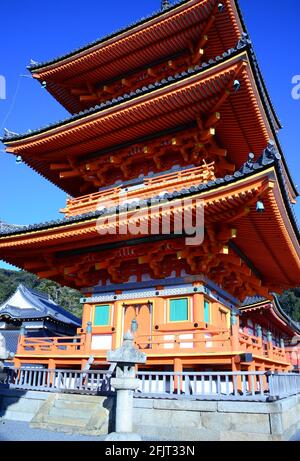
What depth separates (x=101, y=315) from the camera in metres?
13.2

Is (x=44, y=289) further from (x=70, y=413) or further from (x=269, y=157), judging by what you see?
(x=269, y=157)

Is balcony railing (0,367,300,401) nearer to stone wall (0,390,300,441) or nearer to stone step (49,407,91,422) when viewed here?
stone wall (0,390,300,441)

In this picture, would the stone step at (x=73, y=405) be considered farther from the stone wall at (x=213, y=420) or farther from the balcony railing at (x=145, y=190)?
the balcony railing at (x=145, y=190)

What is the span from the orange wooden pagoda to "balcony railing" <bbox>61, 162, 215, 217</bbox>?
0.16ft

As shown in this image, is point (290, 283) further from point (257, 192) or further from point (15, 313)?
point (15, 313)

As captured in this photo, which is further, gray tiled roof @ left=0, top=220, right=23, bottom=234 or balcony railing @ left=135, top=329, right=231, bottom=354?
gray tiled roof @ left=0, top=220, right=23, bottom=234

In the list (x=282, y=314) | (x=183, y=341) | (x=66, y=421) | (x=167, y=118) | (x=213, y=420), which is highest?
(x=167, y=118)

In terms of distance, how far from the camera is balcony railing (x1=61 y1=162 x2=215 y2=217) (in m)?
12.5

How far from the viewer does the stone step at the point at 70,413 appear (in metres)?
9.16

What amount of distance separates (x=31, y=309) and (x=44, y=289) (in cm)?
4855

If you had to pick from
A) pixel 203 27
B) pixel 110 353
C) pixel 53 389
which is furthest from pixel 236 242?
pixel 203 27

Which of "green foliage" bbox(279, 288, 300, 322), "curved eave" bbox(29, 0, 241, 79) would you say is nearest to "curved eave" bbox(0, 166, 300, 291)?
"curved eave" bbox(29, 0, 241, 79)

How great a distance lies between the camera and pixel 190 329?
1120 cm

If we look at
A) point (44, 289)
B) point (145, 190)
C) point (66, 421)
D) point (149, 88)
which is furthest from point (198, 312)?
point (44, 289)
